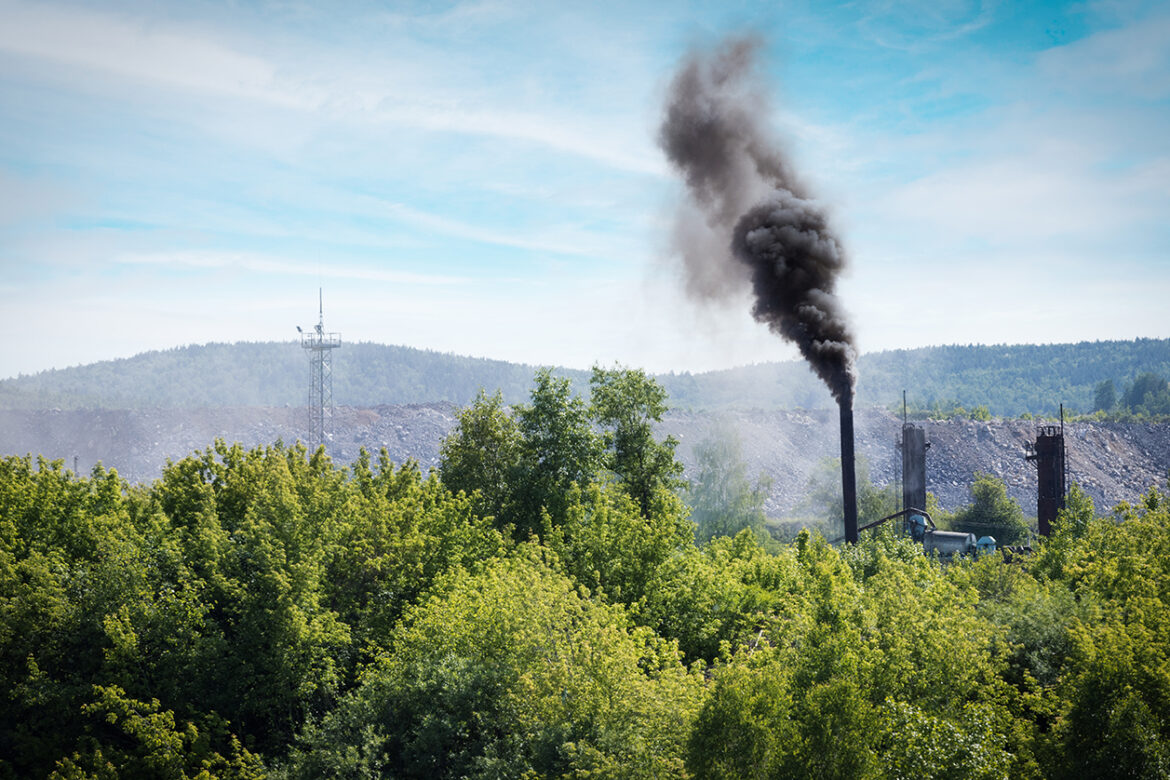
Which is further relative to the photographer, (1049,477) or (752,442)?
(752,442)

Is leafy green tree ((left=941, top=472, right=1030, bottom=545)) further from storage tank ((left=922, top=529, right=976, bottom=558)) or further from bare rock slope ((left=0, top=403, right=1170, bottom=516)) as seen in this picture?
bare rock slope ((left=0, top=403, right=1170, bottom=516))

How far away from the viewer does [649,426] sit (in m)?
38.3

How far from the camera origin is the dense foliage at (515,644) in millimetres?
16766

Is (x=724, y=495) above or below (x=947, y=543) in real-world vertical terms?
below

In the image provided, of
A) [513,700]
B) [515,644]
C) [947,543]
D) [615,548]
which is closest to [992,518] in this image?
[947,543]

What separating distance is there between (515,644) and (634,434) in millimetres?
17190

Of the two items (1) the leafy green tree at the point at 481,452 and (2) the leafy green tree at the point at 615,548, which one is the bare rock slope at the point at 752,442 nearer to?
(1) the leafy green tree at the point at 481,452

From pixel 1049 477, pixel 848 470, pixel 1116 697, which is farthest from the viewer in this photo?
pixel 1049 477

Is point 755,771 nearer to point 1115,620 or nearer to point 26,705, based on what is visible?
point 1115,620

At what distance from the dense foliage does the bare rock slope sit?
8574cm

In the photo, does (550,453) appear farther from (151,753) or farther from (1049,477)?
(1049,477)

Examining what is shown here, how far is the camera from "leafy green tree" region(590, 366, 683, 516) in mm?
37125

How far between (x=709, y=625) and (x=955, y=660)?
9102mm

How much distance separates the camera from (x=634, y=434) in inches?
1475
